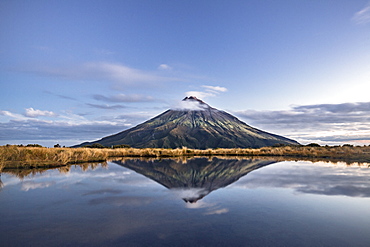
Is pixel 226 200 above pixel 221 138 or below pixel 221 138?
below

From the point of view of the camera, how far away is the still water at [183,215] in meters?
5.50

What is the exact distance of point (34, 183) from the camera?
12484 millimetres

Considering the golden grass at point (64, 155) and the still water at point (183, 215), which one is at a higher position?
the golden grass at point (64, 155)

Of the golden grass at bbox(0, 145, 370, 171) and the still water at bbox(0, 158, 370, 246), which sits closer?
the still water at bbox(0, 158, 370, 246)

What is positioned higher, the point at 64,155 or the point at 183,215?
the point at 64,155

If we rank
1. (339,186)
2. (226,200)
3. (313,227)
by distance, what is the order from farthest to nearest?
1. (339,186)
2. (226,200)
3. (313,227)

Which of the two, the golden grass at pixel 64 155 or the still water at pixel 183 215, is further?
the golden grass at pixel 64 155

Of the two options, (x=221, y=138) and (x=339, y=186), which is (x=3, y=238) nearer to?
(x=339, y=186)

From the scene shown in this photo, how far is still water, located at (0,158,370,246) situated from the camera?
5504mm

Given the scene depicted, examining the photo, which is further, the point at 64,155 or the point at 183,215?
the point at 64,155

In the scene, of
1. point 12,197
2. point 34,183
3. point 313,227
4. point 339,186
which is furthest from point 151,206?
point 339,186

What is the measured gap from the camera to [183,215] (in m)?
7.29

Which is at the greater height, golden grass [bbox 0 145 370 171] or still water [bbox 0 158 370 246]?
golden grass [bbox 0 145 370 171]

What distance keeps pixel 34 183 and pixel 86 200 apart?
5367 millimetres
